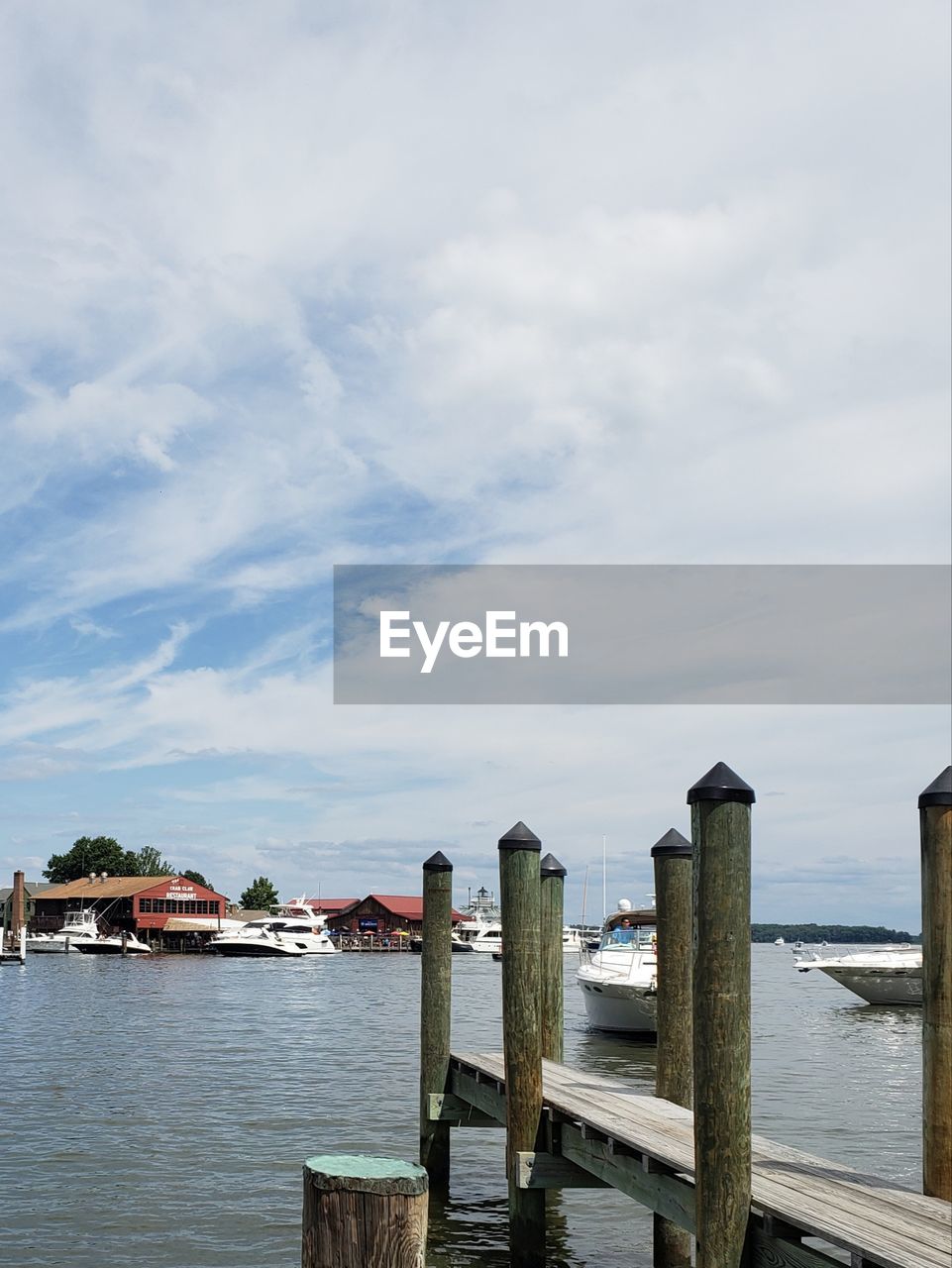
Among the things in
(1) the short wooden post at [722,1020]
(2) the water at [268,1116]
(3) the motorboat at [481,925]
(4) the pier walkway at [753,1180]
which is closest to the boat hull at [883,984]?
(2) the water at [268,1116]

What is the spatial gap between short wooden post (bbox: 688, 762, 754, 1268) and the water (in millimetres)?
5979

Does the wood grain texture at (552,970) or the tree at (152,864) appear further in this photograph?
the tree at (152,864)

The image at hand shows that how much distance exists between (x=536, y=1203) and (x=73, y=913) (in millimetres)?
107162

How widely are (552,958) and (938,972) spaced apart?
757cm

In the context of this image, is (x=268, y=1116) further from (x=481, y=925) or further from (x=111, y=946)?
(x=481, y=925)

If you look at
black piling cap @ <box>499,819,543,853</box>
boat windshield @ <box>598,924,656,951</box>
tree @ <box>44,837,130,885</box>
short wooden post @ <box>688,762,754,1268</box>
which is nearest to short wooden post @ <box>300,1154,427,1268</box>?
short wooden post @ <box>688,762,754,1268</box>

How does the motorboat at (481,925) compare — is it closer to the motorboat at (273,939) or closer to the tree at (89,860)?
the motorboat at (273,939)

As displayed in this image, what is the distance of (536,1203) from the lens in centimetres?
1159

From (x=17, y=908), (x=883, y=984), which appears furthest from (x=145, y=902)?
(x=883, y=984)

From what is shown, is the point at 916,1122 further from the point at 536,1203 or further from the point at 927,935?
the point at 927,935

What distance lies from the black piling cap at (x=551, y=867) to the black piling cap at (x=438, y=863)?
1279 millimetres

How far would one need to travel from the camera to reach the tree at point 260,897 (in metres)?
162

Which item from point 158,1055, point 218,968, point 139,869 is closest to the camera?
point 158,1055

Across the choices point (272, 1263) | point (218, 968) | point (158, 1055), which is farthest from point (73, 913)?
point (272, 1263)
